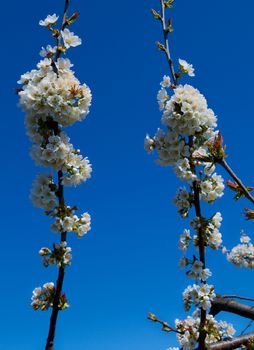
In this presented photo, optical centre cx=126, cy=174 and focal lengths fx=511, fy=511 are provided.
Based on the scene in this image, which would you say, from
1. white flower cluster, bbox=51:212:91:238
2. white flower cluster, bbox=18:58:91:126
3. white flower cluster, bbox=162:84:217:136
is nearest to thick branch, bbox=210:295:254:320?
white flower cluster, bbox=162:84:217:136

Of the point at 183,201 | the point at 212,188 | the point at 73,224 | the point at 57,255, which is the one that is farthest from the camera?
the point at 212,188

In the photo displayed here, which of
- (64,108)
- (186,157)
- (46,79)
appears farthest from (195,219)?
(46,79)

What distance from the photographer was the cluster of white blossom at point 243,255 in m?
14.5

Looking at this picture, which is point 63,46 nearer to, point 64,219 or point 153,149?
point 153,149

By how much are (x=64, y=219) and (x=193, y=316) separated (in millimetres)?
2288

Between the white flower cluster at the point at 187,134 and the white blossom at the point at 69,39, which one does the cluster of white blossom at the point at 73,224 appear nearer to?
the white flower cluster at the point at 187,134

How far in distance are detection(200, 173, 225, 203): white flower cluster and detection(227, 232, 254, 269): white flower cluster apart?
985 cm

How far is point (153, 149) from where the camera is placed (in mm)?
4949

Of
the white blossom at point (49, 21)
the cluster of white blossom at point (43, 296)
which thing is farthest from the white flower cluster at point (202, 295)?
the white blossom at point (49, 21)

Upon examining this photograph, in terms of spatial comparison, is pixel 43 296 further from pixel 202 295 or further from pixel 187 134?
pixel 187 134

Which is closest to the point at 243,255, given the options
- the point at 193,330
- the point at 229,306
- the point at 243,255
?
the point at 243,255

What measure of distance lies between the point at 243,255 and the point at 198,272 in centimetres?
1041

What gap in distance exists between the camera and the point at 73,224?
14.1 ft

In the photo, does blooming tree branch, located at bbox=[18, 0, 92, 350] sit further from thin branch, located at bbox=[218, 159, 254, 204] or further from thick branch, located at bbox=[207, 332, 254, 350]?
thick branch, located at bbox=[207, 332, 254, 350]
